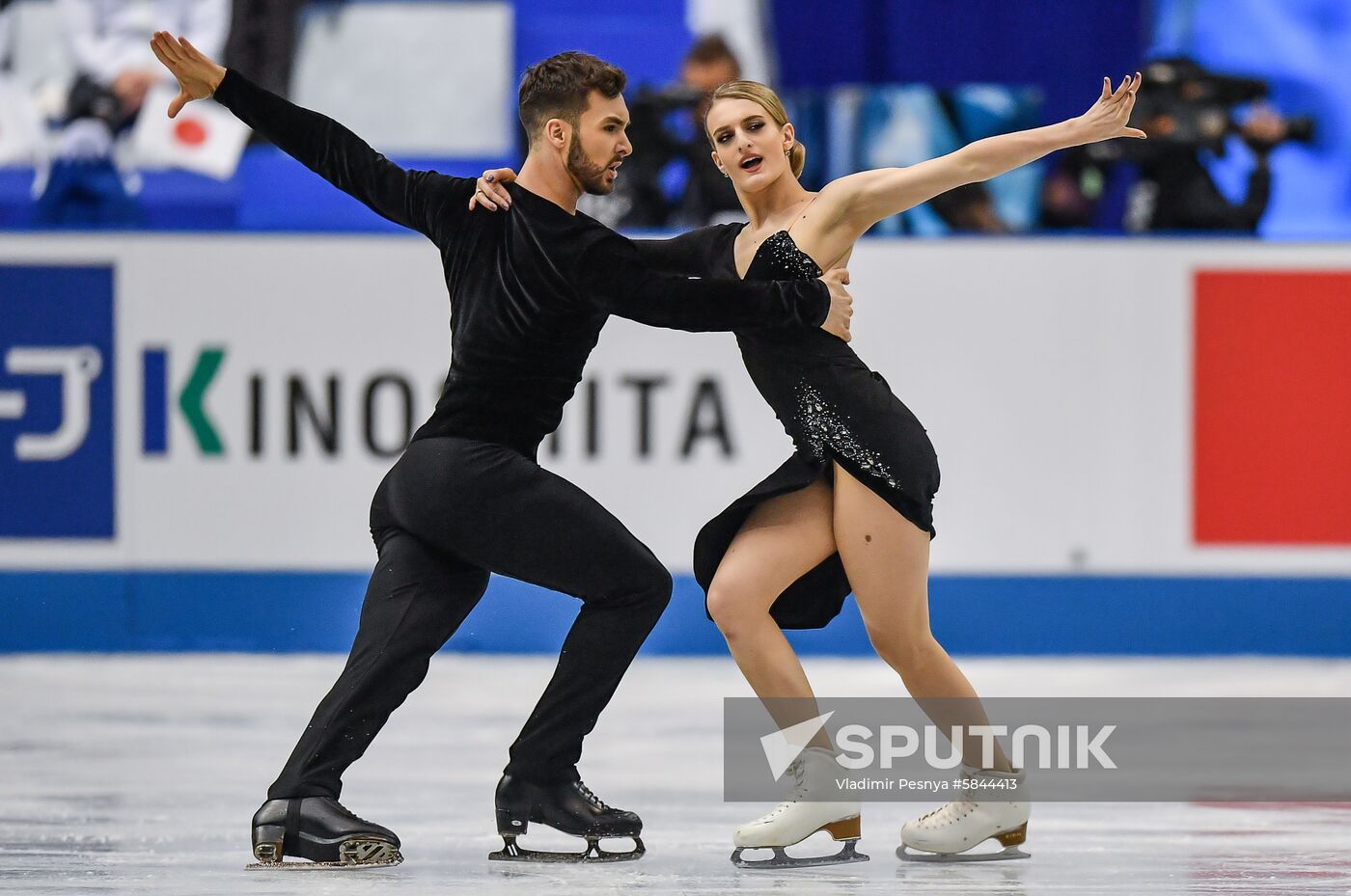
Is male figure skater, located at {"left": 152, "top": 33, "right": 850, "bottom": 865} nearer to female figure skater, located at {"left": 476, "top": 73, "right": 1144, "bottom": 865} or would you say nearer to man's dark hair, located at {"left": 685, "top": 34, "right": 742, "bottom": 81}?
female figure skater, located at {"left": 476, "top": 73, "right": 1144, "bottom": 865}

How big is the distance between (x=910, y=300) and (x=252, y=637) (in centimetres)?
237

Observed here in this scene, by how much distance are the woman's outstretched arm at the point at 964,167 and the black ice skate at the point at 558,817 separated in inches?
43.2

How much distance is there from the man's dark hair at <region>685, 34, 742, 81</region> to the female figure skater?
342 cm

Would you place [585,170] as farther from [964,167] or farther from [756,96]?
→ [964,167]

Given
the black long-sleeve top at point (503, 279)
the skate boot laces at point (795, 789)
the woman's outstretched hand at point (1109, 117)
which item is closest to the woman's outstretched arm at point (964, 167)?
the woman's outstretched hand at point (1109, 117)

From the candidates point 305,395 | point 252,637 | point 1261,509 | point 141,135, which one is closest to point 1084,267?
point 1261,509

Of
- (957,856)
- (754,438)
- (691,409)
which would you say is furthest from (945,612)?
(957,856)

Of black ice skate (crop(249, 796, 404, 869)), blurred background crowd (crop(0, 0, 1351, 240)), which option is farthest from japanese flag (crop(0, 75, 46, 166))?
black ice skate (crop(249, 796, 404, 869))

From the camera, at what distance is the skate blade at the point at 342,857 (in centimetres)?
319

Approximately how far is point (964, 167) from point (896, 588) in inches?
29.0

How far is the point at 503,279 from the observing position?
330cm

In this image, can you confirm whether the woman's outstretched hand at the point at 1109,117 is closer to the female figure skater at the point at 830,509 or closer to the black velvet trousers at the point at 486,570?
the female figure skater at the point at 830,509

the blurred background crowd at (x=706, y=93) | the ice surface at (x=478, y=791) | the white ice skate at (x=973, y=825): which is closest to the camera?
the ice surface at (x=478, y=791)

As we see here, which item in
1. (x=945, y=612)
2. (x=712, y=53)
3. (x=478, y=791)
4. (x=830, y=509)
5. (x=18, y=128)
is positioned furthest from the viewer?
(x=18, y=128)
